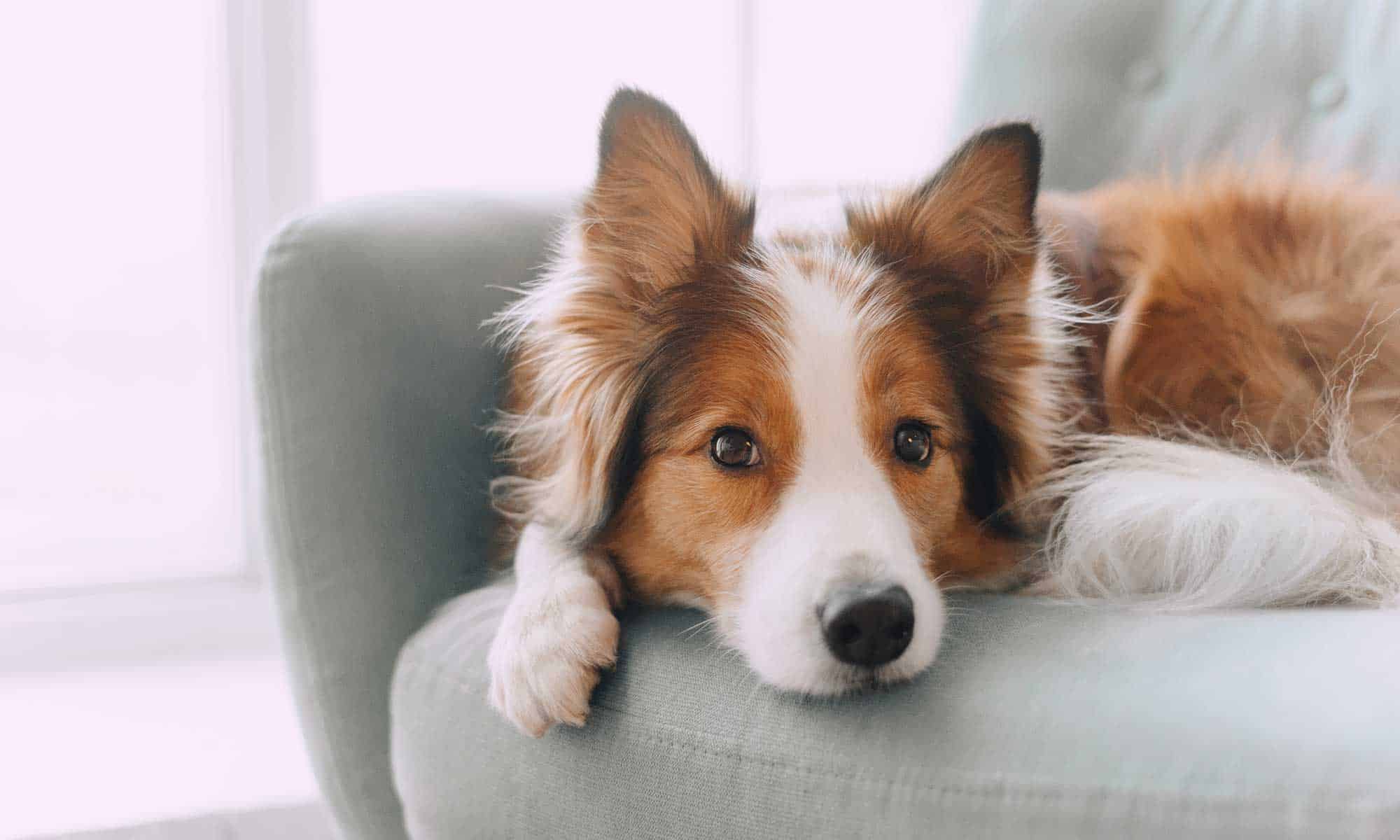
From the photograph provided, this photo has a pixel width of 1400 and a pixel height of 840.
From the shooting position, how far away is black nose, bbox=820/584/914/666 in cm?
120

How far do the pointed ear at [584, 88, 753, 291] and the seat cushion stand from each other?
500mm

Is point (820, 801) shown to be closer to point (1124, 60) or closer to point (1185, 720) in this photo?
point (1185, 720)

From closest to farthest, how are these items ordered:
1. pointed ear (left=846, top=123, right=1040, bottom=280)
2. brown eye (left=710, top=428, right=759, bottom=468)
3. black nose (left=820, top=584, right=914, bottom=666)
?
black nose (left=820, top=584, right=914, bottom=666)
brown eye (left=710, top=428, right=759, bottom=468)
pointed ear (left=846, top=123, right=1040, bottom=280)

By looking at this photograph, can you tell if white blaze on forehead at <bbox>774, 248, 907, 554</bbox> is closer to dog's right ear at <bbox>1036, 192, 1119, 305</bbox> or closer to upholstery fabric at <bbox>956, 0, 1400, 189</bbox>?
dog's right ear at <bbox>1036, 192, 1119, 305</bbox>

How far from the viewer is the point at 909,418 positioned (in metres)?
1.51

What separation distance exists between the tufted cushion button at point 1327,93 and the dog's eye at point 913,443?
1.43m

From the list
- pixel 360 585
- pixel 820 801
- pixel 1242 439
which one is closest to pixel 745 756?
pixel 820 801

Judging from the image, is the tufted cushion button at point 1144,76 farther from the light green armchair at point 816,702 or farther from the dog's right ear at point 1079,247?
the dog's right ear at point 1079,247

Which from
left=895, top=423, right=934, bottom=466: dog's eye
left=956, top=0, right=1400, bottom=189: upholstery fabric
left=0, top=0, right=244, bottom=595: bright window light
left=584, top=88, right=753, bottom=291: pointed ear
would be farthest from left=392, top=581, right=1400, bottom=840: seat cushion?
left=0, top=0, right=244, bottom=595: bright window light

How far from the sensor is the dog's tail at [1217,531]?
4.40 ft

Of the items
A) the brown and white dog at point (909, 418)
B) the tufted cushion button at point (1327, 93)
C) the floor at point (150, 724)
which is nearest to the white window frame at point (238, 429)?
the floor at point (150, 724)

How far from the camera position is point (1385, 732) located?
36.5 inches

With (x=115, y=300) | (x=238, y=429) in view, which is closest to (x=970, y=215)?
(x=238, y=429)

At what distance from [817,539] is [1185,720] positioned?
440mm
